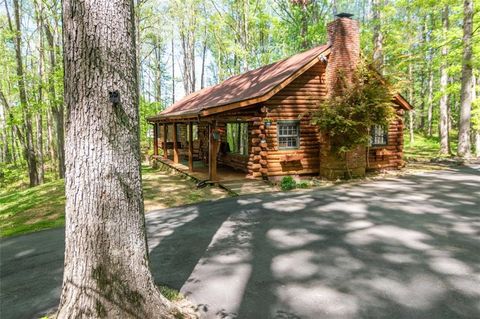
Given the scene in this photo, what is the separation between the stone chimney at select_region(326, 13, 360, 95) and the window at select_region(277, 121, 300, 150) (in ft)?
6.98

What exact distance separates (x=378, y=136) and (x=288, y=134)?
492 centimetres

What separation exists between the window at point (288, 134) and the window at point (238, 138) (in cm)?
229

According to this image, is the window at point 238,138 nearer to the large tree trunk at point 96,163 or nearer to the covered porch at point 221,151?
the covered porch at point 221,151

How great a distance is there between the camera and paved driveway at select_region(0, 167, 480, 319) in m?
4.14

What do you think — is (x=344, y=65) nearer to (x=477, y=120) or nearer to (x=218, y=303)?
(x=477, y=120)

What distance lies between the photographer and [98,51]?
3.13m

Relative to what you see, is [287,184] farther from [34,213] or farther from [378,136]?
[34,213]

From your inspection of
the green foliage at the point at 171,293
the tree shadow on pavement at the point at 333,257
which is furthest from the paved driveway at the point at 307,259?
the green foliage at the point at 171,293

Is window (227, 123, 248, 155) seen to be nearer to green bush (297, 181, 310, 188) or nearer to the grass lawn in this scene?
the grass lawn

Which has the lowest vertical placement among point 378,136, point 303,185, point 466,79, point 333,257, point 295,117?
point 333,257

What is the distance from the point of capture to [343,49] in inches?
521

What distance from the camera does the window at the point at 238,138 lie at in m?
15.4

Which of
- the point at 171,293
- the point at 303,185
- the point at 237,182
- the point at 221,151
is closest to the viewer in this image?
the point at 171,293

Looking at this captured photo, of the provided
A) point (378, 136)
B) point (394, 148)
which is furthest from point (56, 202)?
point (394, 148)
